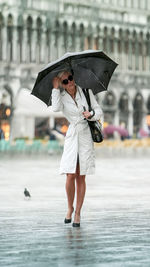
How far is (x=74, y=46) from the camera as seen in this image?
212ft

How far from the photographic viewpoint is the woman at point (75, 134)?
8281 mm

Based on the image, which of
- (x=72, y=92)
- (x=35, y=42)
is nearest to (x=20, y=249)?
(x=72, y=92)

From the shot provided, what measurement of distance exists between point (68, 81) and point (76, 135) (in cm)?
66

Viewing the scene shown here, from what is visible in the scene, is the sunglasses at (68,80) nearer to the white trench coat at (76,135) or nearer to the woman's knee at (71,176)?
the white trench coat at (76,135)

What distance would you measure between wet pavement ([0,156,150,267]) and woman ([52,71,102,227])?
1.84 feet

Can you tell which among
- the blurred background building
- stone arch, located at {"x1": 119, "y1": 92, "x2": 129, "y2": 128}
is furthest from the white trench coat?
stone arch, located at {"x1": 119, "y1": 92, "x2": 129, "y2": 128}

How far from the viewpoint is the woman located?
27.2ft

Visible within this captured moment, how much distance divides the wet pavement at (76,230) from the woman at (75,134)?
562 mm

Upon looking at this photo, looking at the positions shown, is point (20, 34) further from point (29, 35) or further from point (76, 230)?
point (76, 230)

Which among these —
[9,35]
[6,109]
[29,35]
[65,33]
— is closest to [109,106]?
[65,33]

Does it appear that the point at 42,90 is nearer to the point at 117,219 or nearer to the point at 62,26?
the point at 117,219

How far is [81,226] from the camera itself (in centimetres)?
844

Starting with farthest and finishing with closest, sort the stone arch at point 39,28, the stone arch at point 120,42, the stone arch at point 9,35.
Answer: the stone arch at point 120,42 < the stone arch at point 39,28 < the stone arch at point 9,35

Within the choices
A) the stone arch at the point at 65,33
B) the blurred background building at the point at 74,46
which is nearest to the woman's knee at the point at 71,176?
the blurred background building at the point at 74,46
